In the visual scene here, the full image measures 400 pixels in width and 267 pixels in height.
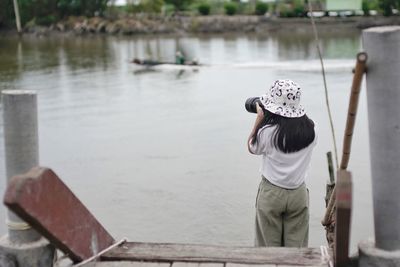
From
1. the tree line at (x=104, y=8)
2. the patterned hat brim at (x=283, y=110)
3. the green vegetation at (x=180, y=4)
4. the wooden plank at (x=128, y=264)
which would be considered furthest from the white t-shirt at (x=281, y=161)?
the green vegetation at (x=180, y=4)

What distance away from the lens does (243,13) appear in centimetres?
5209

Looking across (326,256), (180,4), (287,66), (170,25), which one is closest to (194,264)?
(326,256)

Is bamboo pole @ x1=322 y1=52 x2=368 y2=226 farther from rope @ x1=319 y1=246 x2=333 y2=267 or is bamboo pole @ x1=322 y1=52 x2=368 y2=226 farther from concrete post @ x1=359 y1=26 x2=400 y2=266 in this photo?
rope @ x1=319 y1=246 x2=333 y2=267

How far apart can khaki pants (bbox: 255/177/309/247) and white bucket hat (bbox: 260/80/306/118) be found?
0.46 meters

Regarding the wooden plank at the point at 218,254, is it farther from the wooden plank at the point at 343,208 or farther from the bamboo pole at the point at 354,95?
the bamboo pole at the point at 354,95

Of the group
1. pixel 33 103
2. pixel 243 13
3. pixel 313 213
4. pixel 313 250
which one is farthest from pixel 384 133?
pixel 243 13

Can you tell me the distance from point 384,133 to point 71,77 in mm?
20475

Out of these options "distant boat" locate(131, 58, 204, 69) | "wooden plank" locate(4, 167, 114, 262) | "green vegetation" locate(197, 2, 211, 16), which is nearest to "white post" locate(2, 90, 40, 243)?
"wooden plank" locate(4, 167, 114, 262)

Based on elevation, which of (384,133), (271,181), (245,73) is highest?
(384,133)

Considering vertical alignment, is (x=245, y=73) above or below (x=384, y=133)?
below

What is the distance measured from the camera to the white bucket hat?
385 cm

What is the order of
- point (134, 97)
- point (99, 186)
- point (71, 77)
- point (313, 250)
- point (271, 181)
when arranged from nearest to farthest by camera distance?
point (313, 250)
point (271, 181)
point (99, 186)
point (134, 97)
point (71, 77)

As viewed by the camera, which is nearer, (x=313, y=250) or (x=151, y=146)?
(x=313, y=250)

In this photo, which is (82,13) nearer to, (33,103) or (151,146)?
(151,146)
